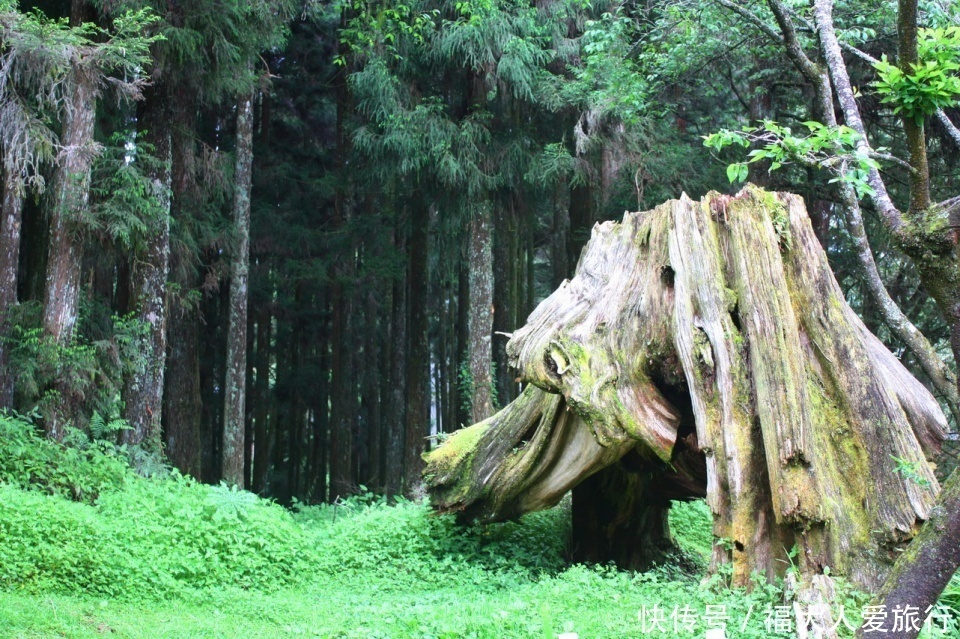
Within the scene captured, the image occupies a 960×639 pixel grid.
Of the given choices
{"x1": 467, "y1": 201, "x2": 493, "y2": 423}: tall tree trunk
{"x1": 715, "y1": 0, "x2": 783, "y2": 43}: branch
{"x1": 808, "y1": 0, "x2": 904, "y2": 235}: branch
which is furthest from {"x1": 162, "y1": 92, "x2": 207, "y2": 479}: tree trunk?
{"x1": 808, "y1": 0, "x2": 904, "y2": 235}: branch

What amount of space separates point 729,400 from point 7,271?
9.59 m

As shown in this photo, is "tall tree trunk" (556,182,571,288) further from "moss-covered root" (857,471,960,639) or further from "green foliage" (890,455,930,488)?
"moss-covered root" (857,471,960,639)

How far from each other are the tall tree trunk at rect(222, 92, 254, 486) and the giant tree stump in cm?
755

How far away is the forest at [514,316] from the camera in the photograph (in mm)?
6270

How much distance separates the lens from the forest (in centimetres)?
627

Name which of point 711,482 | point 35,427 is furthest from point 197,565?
point 711,482

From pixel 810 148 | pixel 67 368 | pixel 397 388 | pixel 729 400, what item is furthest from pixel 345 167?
pixel 810 148

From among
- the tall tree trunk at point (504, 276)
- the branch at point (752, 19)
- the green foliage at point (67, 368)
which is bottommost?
the green foliage at point (67, 368)

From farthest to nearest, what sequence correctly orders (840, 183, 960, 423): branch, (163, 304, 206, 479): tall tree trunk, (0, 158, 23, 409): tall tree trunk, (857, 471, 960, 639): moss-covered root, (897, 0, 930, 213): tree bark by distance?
(163, 304, 206, 479): tall tree trunk, (0, 158, 23, 409): tall tree trunk, (840, 183, 960, 423): branch, (897, 0, 930, 213): tree bark, (857, 471, 960, 639): moss-covered root

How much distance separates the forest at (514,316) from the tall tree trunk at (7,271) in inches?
2.1

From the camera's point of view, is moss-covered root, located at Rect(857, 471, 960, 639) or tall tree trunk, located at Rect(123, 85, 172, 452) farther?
tall tree trunk, located at Rect(123, 85, 172, 452)

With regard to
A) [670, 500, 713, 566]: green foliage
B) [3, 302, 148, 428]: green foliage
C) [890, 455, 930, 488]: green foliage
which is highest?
[3, 302, 148, 428]: green foliage

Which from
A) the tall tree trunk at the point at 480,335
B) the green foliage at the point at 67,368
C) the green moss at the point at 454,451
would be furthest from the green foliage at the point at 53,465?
the tall tree trunk at the point at 480,335

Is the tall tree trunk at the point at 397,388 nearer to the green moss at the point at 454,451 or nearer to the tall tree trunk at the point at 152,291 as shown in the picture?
the tall tree trunk at the point at 152,291
